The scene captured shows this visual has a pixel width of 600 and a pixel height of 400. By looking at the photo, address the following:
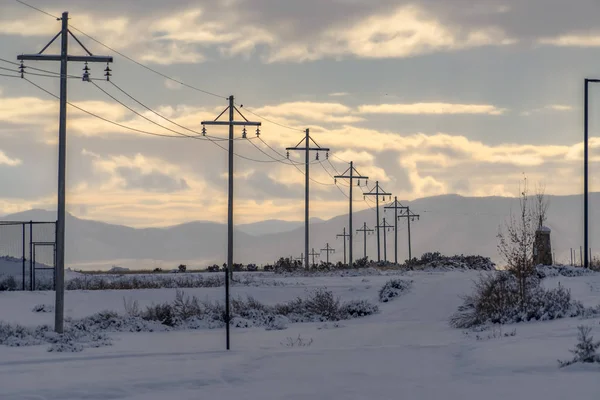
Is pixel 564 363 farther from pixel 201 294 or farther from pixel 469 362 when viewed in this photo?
pixel 201 294

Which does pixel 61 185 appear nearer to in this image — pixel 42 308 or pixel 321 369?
pixel 42 308

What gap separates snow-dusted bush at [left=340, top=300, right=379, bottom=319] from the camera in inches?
1395

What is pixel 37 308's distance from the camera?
35.6 m

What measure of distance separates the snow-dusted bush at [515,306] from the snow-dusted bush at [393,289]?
10.9 m

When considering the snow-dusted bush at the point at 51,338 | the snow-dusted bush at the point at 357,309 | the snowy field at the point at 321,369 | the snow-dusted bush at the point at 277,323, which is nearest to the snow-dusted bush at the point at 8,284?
the snow-dusted bush at the point at 277,323

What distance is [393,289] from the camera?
1593 inches

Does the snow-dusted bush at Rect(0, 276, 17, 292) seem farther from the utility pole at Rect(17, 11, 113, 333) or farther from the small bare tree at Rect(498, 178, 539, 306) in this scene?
the small bare tree at Rect(498, 178, 539, 306)

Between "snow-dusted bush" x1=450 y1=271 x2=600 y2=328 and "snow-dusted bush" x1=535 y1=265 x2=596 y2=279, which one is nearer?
"snow-dusted bush" x1=450 y1=271 x2=600 y2=328

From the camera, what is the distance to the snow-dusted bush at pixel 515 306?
26688mm

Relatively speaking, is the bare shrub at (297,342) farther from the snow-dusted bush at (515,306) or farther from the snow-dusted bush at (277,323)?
the snow-dusted bush at (515,306)

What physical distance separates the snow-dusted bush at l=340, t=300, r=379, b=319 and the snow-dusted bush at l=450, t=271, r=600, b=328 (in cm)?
704

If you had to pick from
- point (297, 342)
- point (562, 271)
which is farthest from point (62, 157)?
point (562, 271)

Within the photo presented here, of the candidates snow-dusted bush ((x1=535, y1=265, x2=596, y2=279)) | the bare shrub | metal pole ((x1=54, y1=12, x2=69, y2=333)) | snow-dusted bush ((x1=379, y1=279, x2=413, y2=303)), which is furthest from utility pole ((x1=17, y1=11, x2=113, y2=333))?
snow-dusted bush ((x1=535, y1=265, x2=596, y2=279))

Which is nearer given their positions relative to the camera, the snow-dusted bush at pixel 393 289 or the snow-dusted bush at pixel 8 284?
the snow-dusted bush at pixel 393 289
